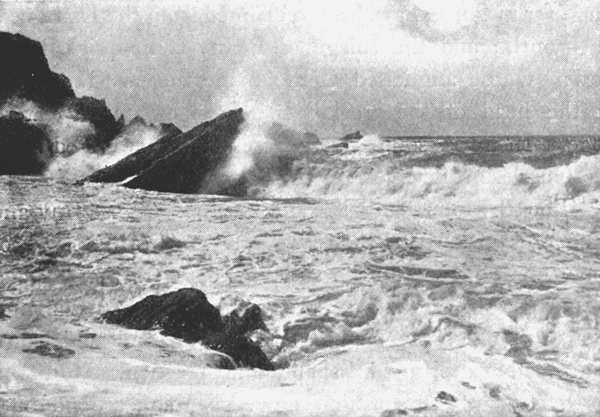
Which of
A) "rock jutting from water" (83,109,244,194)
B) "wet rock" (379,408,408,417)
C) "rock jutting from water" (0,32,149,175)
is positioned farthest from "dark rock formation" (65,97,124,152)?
"wet rock" (379,408,408,417)

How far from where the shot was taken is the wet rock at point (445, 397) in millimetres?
4195

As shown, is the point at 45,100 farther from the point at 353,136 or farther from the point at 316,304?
the point at 316,304

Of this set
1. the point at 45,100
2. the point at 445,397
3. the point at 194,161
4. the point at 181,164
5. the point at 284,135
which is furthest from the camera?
the point at 45,100

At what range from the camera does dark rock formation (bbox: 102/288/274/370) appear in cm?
531

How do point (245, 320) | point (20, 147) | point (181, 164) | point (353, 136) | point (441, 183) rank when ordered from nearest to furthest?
point (245, 320), point (441, 183), point (181, 164), point (20, 147), point (353, 136)

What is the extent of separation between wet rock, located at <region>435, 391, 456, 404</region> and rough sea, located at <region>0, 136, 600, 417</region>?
0.15 feet

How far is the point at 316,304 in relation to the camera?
282 inches

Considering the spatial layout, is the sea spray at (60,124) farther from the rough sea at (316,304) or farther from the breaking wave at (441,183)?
the rough sea at (316,304)

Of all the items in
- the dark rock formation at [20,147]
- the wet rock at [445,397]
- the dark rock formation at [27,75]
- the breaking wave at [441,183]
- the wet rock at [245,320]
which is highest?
the dark rock formation at [27,75]

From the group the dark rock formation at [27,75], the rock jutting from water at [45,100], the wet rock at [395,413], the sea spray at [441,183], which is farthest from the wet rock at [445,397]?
the dark rock formation at [27,75]

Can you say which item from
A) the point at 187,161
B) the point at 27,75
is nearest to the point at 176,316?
the point at 187,161

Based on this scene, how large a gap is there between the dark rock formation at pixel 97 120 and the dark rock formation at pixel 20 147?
10.5 feet

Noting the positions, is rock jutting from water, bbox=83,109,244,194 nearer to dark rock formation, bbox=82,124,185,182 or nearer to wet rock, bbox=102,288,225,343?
dark rock formation, bbox=82,124,185,182

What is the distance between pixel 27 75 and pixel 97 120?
5.51 metres
